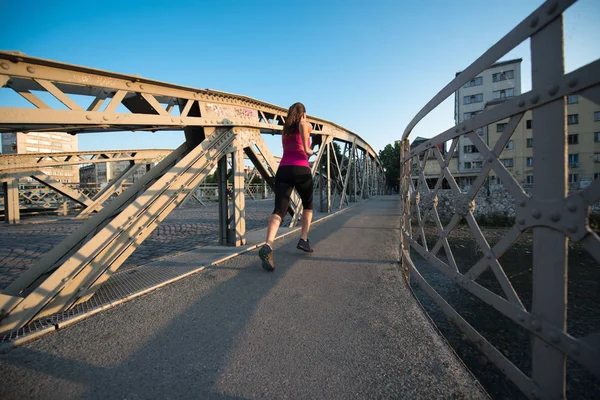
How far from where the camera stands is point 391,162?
5494cm

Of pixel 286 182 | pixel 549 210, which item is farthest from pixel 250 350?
pixel 286 182

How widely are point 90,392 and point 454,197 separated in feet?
7.66

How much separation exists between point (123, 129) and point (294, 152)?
2.07m

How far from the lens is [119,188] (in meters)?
13.3

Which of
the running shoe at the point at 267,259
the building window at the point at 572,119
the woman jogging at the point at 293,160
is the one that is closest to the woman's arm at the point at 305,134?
the woman jogging at the point at 293,160

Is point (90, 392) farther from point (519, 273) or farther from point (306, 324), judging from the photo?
point (519, 273)

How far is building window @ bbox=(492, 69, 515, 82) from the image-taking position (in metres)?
1.31

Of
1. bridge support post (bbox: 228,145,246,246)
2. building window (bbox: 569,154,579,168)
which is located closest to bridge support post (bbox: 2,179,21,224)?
bridge support post (bbox: 228,145,246,246)

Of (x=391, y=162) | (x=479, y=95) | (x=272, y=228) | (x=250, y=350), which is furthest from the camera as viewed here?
(x=391, y=162)

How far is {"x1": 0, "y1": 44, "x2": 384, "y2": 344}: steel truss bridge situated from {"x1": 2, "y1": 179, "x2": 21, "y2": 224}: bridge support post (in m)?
10.3

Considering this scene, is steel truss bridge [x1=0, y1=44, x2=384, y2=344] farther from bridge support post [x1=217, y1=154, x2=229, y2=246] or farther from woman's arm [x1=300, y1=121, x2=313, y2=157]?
woman's arm [x1=300, y1=121, x2=313, y2=157]

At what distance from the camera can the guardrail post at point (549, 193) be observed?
2.99 feet

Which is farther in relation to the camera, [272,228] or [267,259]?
[272,228]

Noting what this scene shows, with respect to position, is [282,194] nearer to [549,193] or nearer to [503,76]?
[503,76]
